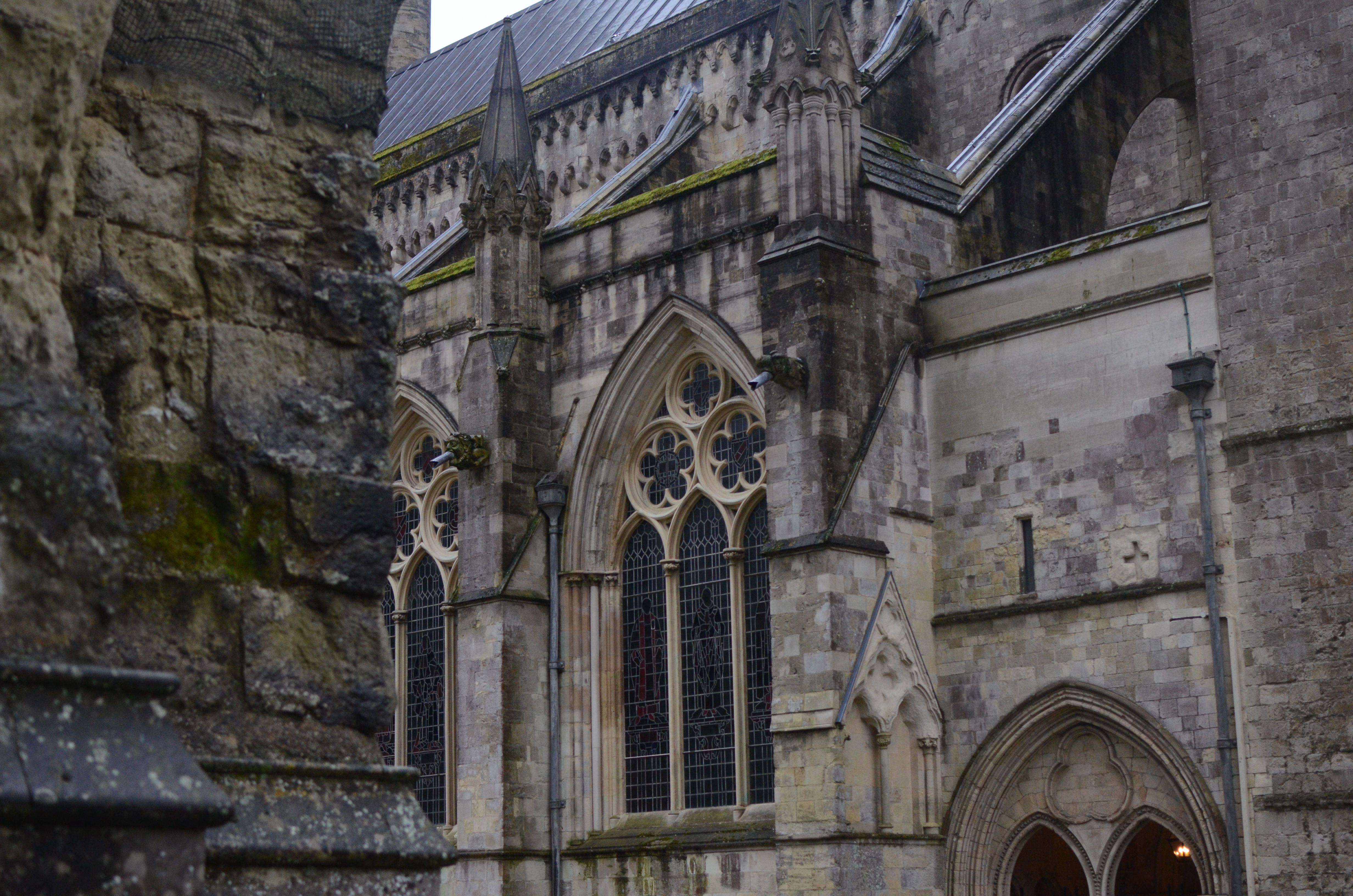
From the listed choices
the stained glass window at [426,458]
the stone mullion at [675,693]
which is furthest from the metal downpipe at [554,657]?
the stained glass window at [426,458]

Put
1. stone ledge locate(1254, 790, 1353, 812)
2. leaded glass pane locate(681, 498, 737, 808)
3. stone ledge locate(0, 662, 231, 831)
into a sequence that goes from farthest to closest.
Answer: leaded glass pane locate(681, 498, 737, 808), stone ledge locate(1254, 790, 1353, 812), stone ledge locate(0, 662, 231, 831)

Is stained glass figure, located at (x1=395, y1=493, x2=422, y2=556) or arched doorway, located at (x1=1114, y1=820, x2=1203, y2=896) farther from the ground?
stained glass figure, located at (x1=395, y1=493, x2=422, y2=556)

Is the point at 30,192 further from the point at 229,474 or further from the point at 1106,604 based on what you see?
the point at 1106,604

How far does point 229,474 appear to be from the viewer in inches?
136

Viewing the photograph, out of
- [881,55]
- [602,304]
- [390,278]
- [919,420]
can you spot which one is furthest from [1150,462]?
[390,278]

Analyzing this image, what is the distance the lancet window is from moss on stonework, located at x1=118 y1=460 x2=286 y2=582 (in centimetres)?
1826

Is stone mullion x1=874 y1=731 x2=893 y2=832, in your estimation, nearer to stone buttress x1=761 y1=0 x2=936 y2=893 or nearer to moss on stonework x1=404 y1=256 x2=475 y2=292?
stone buttress x1=761 y1=0 x2=936 y2=893

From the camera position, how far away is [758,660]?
61.3ft

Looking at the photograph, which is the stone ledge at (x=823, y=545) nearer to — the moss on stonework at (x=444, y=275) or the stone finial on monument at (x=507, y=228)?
the stone finial on monument at (x=507, y=228)

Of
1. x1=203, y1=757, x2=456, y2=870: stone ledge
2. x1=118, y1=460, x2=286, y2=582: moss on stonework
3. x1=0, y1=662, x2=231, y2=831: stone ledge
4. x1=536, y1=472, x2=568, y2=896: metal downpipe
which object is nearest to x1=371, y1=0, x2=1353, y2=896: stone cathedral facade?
x1=536, y1=472, x2=568, y2=896: metal downpipe

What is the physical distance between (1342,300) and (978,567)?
4.24 m

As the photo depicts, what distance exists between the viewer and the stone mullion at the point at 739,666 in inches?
727

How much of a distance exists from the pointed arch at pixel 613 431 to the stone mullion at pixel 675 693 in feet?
3.18

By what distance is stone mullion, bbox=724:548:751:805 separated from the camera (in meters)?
18.5
